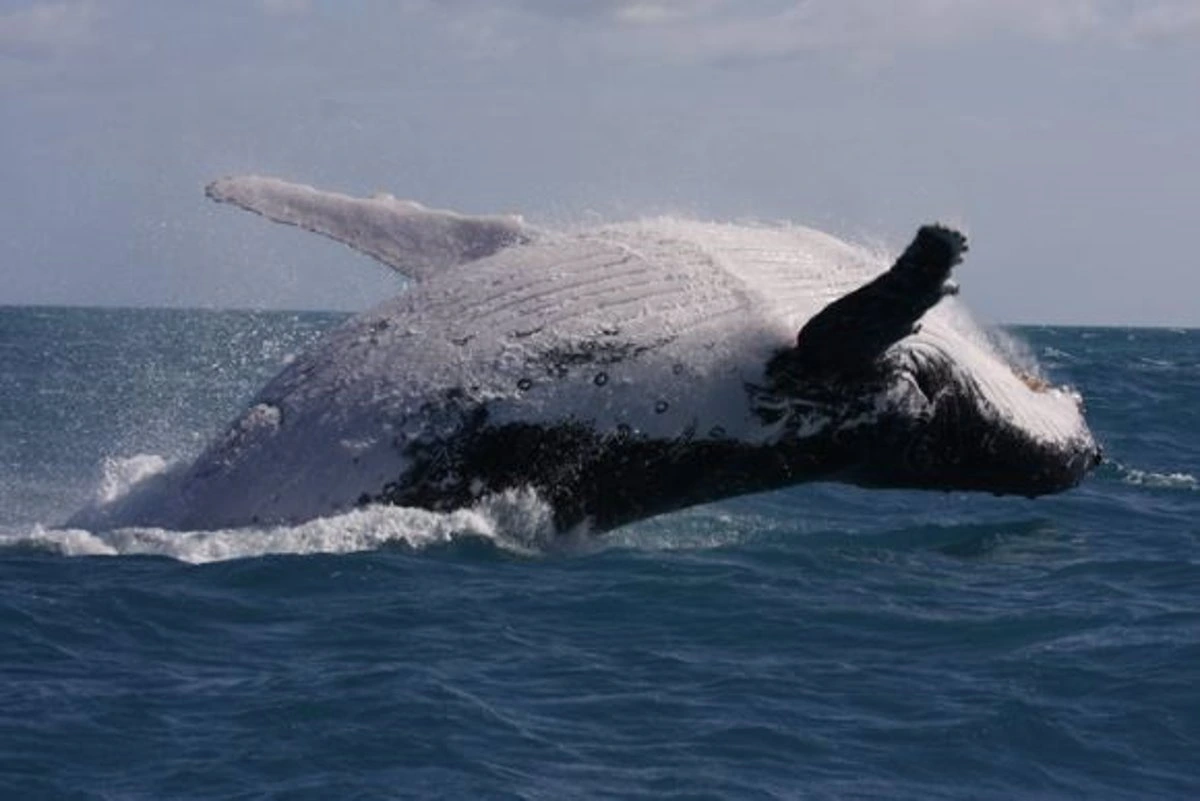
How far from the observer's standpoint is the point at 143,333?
7306cm

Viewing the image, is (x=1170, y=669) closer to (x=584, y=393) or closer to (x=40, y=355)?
(x=584, y=393)

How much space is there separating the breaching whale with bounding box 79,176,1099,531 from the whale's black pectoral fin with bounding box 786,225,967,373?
2 cm

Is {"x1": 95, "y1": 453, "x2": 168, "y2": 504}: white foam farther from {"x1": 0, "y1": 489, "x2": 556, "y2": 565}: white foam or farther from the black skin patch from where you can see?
the black skin patch

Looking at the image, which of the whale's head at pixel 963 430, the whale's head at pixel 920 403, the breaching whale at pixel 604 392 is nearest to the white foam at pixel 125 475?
the breaching whale at pixel 604 392

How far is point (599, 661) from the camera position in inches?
391

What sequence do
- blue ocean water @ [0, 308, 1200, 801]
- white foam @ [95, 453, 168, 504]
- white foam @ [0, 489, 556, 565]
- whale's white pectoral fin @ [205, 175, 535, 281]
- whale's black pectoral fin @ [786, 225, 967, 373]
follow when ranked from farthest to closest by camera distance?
whale's white pectoral fin @ [205, 175, 535, 281]
white foam @ [95, 453, 168, 504]
white foam @ [0, 489, 556, 565]
whale's black pectoral fin @ [786, 225, 967, 373]
blue ocean water @ [0, 308, 1200, 801]

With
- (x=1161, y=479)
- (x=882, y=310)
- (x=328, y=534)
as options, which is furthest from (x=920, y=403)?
(x=1161, y=479)

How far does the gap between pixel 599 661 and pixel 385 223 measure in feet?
12.9

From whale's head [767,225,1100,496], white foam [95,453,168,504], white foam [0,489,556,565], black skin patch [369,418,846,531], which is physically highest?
whale's head [767,225,1100,496]

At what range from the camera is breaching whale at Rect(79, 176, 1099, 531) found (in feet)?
37.1

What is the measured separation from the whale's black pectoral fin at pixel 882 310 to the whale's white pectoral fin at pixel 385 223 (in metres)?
2.12

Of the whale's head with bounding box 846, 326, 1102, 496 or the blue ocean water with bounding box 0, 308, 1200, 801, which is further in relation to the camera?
the whale's head with bounding box 846, 326, 1102, 496

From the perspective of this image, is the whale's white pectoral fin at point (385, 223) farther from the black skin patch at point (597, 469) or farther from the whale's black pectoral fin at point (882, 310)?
the whale's black pectoral fin at point (882, 310)

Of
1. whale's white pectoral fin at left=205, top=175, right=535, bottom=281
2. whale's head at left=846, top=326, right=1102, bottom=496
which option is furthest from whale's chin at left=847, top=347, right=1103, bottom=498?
whale's white pectoral fin at left=205, top=175, right=535, bottom=281
